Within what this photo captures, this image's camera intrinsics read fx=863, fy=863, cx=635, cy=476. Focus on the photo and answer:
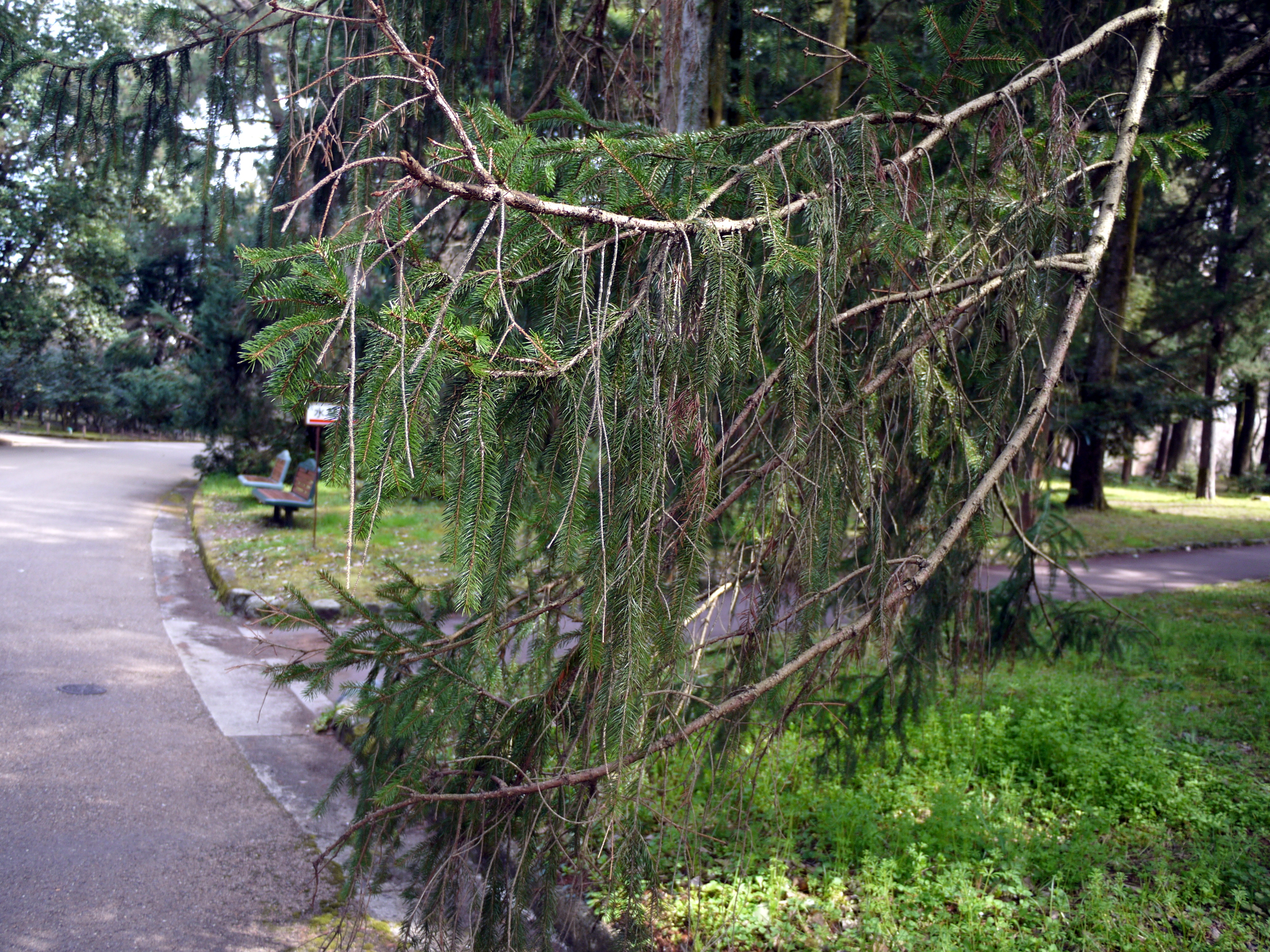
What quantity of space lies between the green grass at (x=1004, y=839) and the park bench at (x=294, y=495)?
31.6 feet

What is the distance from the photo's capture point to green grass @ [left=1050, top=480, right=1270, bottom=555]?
15031mm

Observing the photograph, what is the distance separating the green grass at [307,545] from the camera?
9406 mm

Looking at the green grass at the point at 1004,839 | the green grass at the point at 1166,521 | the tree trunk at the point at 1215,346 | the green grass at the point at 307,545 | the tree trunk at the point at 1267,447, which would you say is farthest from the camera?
the tree trunk at the point at 1267,447

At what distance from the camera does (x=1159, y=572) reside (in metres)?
12.4

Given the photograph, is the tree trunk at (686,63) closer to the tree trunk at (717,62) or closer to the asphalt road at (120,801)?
the tree trunk at (717,62)

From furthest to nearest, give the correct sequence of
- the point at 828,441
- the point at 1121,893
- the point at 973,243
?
the point at 1121,893, the point at 973,243, the point at 828,441

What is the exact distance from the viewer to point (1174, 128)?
483 centimetres

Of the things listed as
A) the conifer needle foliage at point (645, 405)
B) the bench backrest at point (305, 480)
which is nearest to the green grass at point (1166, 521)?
the conifer needle foliage at point (645, 405)

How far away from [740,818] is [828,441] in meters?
1.21

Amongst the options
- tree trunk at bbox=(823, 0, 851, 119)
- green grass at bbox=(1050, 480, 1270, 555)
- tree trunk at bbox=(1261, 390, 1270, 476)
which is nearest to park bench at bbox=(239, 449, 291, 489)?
tree trunk at bbox=(823, 0, 851, 119)

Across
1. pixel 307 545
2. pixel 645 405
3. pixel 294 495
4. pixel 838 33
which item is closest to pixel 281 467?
pixel 294 495

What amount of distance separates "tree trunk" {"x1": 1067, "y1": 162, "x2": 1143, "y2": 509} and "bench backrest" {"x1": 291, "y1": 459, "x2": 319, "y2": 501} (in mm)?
11219

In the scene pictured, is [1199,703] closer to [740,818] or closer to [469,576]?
[740,818]

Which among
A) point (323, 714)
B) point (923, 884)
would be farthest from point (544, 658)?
point (323, 714)
